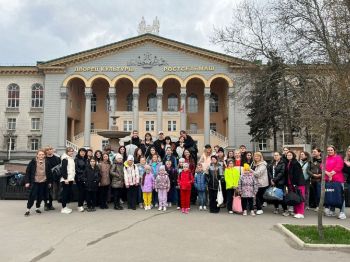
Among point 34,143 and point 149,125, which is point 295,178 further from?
point 34,143

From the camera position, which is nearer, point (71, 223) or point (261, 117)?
point (71, 223)

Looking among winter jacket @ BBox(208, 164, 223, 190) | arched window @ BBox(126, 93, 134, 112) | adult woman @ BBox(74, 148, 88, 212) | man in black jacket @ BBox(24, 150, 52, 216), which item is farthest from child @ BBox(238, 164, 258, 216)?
arched window @ BBox(126, 93, 134, 112)

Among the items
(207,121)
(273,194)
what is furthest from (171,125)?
(273,194)

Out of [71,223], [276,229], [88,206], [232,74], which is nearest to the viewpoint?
[276,229]

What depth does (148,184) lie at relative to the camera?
36.0 feet

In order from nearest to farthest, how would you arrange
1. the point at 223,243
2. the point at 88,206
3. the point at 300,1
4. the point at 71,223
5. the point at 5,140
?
the point at 223,243 → the point at 71,223 → the point at 88,206 → the point at 300,1 → the point at 5,140

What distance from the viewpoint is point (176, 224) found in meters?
8.55

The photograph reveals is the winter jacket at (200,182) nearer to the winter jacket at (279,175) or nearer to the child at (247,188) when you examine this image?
the child at (247,188)

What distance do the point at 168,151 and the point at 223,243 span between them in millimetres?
5305

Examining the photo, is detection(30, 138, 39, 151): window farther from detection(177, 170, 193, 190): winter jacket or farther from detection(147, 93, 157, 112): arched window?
detection(177, 170, 193, 190): winter jacket

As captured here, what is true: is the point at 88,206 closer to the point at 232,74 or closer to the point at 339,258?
the point at 339,258

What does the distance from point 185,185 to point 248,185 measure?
1878 mm

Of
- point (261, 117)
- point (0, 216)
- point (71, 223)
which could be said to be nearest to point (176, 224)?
point (71, 223)

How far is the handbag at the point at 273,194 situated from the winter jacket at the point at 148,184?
3.40m
